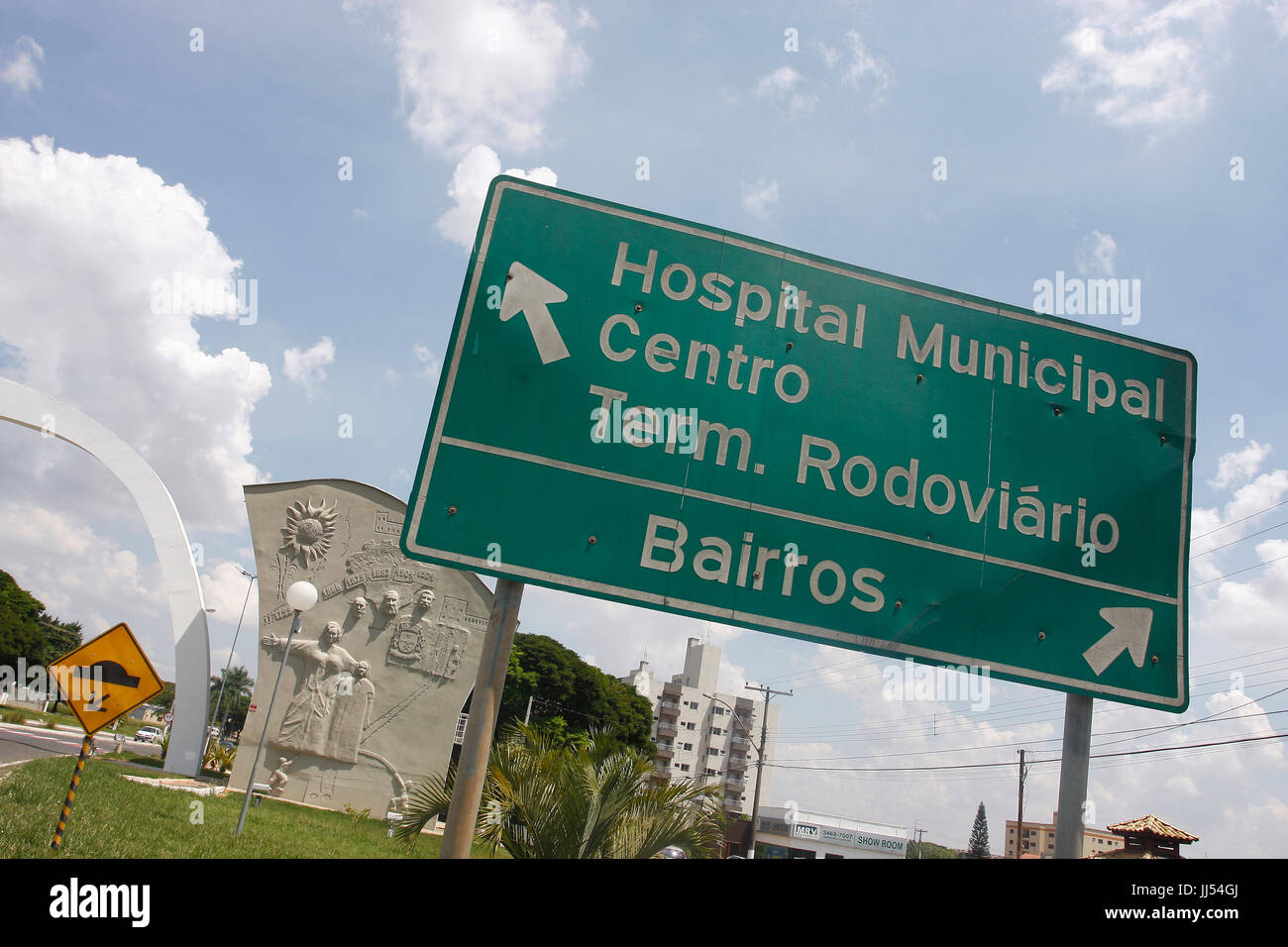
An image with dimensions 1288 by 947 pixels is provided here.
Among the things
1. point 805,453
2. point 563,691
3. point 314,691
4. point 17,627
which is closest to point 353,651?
point 314,691

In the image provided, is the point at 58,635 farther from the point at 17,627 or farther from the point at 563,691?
the point at 563,691

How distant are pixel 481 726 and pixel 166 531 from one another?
31983mm

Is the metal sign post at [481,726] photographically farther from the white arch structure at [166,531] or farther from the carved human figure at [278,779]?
the white arch structure at [166,531]

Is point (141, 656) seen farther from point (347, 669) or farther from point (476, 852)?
point (347, 669)

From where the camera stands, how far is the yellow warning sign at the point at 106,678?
7.73 meters

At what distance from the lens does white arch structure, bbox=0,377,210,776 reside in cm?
2844

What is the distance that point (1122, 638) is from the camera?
152 inches

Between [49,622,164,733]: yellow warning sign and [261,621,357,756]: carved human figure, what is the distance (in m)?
19.8

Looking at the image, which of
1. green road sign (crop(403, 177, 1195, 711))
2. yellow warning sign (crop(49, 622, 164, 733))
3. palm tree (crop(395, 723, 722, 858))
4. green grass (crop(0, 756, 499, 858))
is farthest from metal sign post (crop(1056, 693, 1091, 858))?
yellow warning sign (crop(49, 622, 164, 733))

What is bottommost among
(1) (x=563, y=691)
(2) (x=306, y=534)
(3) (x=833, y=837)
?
(3) (x=833, y=837)

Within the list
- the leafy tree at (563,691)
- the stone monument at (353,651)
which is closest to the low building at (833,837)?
the leafy tree at (563,691)

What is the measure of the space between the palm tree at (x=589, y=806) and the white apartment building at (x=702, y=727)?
236 ft

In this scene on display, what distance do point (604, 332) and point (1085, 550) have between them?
95.3 inches

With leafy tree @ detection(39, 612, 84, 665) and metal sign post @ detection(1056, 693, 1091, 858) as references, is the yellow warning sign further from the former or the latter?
leafy tree @ detection(39, 612, 84, 665)
